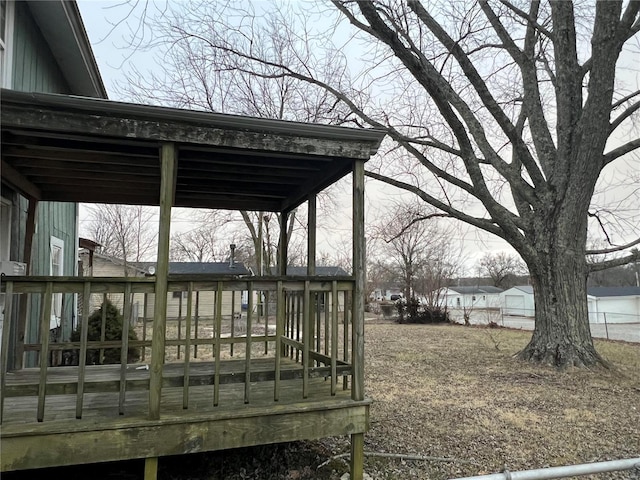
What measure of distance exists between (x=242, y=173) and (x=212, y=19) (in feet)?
24.0

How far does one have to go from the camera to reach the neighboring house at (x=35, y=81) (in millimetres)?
4371

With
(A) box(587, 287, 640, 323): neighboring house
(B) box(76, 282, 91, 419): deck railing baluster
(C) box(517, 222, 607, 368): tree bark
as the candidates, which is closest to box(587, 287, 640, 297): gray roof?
(A) box(587, 287, 640, 323): neighboring house

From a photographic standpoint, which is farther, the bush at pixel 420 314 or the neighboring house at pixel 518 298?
the neighboring house at pixel 518 298

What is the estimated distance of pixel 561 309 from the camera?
813cm

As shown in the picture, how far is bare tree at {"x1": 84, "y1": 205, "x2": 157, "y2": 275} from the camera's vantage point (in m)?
24.8

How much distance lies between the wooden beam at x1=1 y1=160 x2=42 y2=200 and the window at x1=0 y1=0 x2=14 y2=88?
0.85 m

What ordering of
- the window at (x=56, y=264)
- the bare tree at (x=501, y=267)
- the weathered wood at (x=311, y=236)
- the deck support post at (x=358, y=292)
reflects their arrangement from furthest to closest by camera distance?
the bare tree at (x=501, y=267) → the window at (x=56, y=264) → the weathered wood at (x=311, y=236) → the deck support post at (x=358, y=292)

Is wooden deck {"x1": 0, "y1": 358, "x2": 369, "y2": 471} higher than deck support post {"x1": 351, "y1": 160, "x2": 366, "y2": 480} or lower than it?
lower

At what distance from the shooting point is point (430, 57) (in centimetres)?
1024

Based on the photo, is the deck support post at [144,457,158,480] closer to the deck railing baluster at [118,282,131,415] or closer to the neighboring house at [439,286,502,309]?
the deck railing baluster at [118,282,131,415]

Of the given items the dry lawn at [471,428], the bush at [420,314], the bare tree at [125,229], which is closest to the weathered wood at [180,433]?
the dry lawn at [471,428]

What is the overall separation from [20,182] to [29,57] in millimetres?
1633

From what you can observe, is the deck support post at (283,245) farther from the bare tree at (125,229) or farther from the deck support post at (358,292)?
the bare tree at (125,229)

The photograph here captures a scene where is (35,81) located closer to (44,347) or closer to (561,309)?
(44,347)
